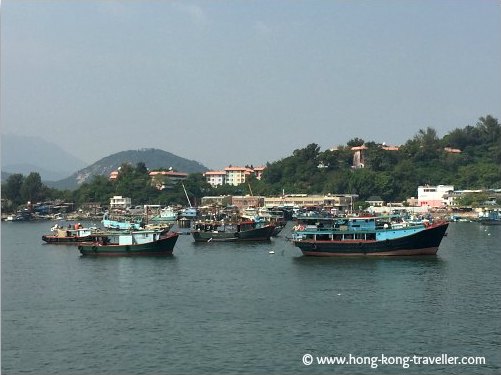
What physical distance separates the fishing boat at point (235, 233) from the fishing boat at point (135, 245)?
233 inches

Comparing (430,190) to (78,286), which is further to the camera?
(430,190)

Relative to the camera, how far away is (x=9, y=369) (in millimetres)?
11289

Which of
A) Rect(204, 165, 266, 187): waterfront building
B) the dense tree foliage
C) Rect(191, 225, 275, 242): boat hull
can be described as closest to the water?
Rect(191, 225, 275, 242): boat hull

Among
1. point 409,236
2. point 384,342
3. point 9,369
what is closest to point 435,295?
point 384,342

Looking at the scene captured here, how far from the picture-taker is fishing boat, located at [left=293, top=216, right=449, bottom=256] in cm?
2253

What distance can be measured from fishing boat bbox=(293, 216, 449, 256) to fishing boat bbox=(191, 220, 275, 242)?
23.8 feet

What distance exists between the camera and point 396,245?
22.5 m

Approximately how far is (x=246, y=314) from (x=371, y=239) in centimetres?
959

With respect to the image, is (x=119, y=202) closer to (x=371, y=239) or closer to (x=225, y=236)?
(x=225, y=236)

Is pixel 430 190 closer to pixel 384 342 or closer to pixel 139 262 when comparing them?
pixel 139 262

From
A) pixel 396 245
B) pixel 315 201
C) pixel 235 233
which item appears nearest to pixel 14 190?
pixel 315 201

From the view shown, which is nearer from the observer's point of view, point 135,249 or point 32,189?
point 135,249

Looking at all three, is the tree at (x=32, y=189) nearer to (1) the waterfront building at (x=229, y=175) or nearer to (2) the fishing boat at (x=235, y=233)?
(1) the waterfront building at (x=229, y=175)

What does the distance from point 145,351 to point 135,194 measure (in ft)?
190
